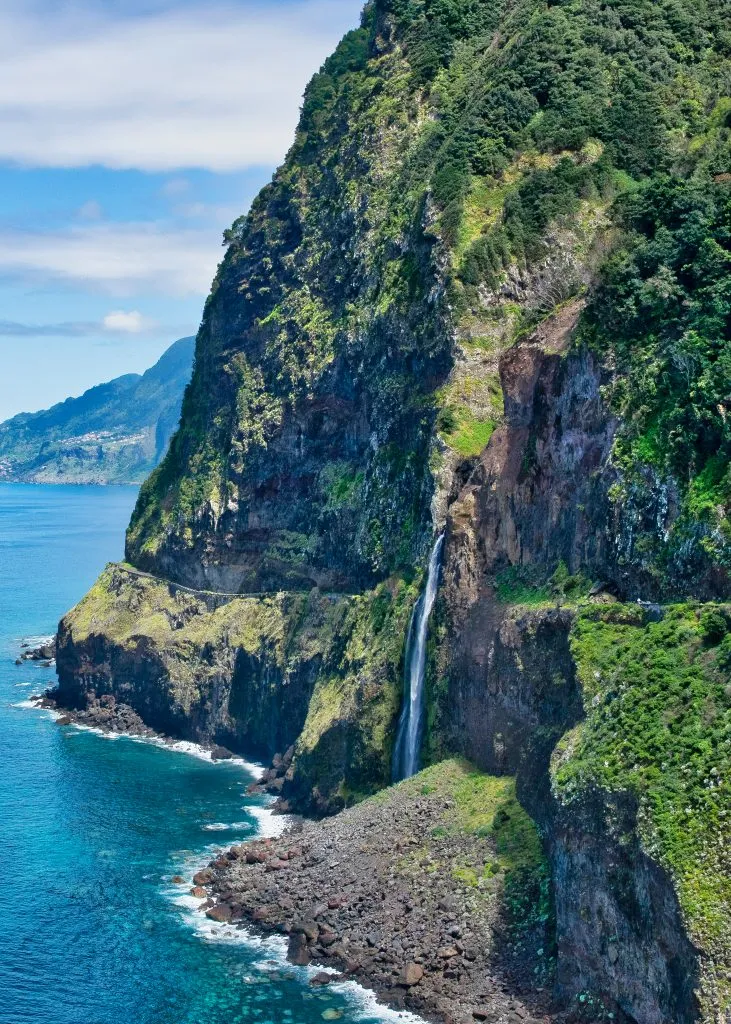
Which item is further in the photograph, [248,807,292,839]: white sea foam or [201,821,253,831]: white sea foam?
[201,821,253,831]: white sea foam

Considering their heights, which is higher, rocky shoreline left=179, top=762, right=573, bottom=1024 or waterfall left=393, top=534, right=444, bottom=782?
waterfall left=393, top=534, right=444, bottom=782

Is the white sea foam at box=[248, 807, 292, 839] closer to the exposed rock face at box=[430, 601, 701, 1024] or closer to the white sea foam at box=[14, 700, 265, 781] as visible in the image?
the white sea foam at box=[14, 700, 265, 781]

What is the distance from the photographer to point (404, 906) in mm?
62812

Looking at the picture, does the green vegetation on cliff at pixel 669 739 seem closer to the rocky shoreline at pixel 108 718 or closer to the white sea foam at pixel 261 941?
the white sea foam at pixel 261 941

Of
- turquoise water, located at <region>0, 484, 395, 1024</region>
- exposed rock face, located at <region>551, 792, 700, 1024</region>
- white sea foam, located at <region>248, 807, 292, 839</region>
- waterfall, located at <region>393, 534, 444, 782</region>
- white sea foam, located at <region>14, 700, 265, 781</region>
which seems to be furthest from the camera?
white sea foam, located at <region>14, 700, 265, 781</region>

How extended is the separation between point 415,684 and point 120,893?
20.1m

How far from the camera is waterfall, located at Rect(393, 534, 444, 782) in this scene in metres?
75.1

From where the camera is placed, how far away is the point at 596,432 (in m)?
65.8

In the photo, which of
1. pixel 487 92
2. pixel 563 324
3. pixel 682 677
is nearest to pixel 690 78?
pixel 487 92

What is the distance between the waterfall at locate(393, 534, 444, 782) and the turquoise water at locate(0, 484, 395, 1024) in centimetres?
1312

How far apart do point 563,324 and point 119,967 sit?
4033 centimetres

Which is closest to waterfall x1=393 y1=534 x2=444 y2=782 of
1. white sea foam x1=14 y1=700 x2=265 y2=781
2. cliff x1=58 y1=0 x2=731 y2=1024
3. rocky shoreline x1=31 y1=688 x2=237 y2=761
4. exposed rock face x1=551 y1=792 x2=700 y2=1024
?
cliff x1=58 y1=0 x2=731 y2=1024

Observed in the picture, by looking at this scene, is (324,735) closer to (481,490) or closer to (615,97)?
(481,490)

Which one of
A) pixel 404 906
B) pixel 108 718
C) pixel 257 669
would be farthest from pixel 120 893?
pixel 108 718
